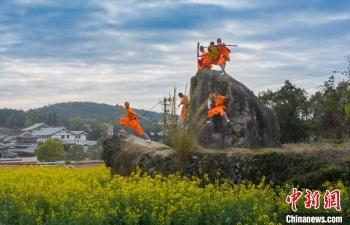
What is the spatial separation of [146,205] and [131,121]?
686cm

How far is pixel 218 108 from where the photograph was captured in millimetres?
12492

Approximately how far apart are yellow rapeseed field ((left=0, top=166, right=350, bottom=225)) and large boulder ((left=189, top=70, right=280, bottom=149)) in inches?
145

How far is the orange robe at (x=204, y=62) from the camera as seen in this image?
14.2 metres

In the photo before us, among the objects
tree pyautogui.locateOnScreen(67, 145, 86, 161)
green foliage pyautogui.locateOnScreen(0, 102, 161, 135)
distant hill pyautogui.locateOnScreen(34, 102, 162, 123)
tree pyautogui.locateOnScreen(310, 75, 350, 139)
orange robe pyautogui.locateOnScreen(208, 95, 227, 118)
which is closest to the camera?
orange robe pyautogui.locateOnScreen(208, 95, 227, 118)

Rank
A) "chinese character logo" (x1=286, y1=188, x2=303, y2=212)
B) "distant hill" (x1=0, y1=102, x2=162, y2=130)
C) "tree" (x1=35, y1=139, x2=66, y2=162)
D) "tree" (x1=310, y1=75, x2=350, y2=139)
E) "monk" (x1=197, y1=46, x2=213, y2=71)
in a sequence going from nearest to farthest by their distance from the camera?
"chinese character logo" (x1=286, y1=188, x2=303, y2=212)
"monk" (x1=197, y1=46, x2=213, y2=71)
"tree" (x1=310, y1=75, x2=350, y2=139)
"tree" (x1=35, y1=139, x2=66, y2=162)
"distant hill" (x1=0, y1=102, x2=162, y2=130)

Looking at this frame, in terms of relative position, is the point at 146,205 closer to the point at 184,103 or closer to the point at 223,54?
the point at 184,103

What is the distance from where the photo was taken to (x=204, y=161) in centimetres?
954

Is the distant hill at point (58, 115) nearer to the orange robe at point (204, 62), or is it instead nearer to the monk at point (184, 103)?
the orange robe at point (204, 62)

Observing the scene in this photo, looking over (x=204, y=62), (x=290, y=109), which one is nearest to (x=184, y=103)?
(x=204, y=62)

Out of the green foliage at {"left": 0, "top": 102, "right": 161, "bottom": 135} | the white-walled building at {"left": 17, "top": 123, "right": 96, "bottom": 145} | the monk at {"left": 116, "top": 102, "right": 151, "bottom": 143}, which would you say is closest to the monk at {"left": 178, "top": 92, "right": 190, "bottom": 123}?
the monk at {"left": 116, "top": 102, "right": 151, "bottom": 143}

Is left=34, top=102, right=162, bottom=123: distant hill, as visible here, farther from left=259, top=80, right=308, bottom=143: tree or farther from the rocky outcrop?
the rocky outcrop

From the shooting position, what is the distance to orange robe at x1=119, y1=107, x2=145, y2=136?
1372 centimetres

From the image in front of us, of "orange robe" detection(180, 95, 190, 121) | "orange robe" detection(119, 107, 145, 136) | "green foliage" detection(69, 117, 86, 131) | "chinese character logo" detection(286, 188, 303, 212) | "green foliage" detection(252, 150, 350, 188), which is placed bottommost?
"chinese character logo" detection(286, 188, 303, 212)

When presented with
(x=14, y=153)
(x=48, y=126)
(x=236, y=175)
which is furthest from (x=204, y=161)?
(x=48, y=126)
